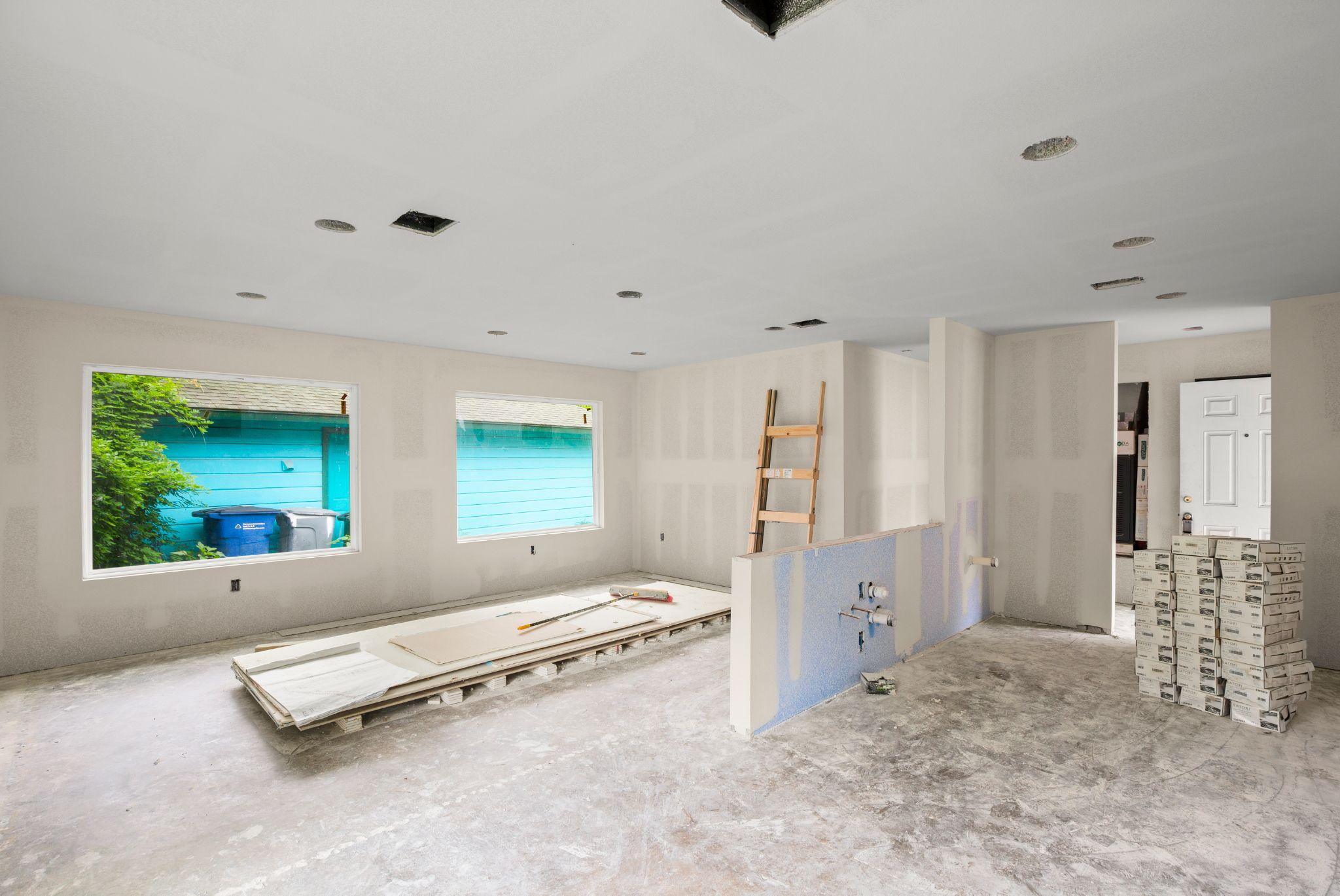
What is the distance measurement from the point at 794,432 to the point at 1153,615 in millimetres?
3259

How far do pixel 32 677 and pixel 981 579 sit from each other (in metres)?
7.21

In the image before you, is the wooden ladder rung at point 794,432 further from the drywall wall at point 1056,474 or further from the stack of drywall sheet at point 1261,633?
the stack of drywall sheet at point 1261,633

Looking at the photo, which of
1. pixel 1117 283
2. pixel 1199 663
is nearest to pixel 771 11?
pixel 1117 283

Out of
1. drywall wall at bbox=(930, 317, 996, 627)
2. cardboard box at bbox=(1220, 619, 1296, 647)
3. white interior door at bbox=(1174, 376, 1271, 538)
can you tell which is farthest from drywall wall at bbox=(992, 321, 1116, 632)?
cardboard box at bbox=(1220, 619, 1296, 647)

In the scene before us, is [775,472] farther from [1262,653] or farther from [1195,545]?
[1262,653]

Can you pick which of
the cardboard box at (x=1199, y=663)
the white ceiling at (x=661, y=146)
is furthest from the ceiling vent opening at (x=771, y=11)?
the cardboard box at (x=1199, y=663)

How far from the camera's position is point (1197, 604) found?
3.86 metres

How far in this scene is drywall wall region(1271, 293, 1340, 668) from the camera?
175 inches

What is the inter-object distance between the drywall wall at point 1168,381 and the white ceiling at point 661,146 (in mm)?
1824

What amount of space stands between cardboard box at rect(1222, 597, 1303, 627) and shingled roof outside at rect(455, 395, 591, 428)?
621cm

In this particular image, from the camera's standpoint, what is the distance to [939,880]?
88.7 inches

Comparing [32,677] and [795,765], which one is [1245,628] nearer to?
[795,765]

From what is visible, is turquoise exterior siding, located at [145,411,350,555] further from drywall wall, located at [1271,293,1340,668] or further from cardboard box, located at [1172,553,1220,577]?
drywall wall, located at [1271,293,1340,668]

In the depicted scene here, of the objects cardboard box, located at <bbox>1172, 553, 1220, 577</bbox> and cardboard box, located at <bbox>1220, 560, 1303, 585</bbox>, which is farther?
cardboard box, located at <bbox>1172, 553, 1220, 577</bbox>
